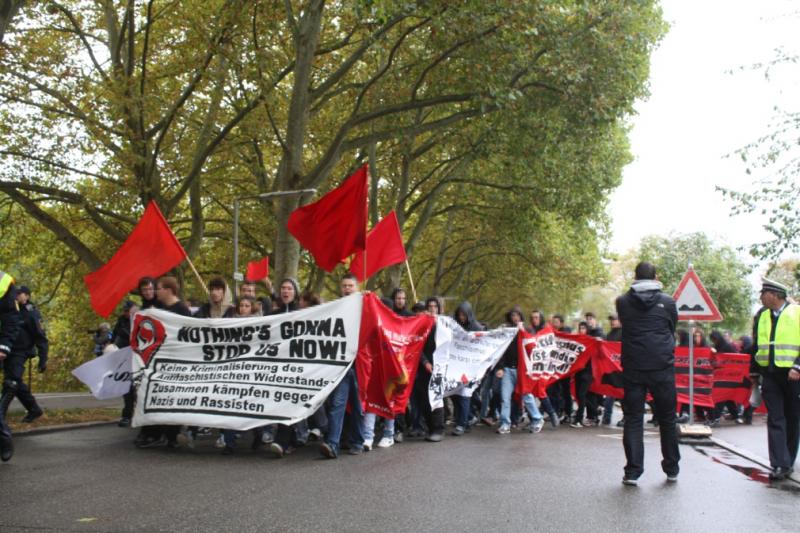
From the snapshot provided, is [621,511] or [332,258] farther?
[332,258]

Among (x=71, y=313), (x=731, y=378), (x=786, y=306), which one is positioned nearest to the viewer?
(x=786, y=306)

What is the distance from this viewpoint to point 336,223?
11.6 meters

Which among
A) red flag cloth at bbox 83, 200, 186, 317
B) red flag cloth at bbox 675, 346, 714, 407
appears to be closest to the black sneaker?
red flag cloth at bbox 83, 200, 186, 317

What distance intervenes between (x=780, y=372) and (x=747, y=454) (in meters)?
2.10

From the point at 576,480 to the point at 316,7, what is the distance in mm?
12595

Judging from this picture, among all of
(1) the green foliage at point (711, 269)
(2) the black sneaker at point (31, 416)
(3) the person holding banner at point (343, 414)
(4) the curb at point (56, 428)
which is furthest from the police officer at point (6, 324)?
(1) the green foliage at point (711, 269)

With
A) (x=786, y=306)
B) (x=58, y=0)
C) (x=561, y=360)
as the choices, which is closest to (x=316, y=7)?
(x=58, y=0)

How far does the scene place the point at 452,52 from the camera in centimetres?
1866

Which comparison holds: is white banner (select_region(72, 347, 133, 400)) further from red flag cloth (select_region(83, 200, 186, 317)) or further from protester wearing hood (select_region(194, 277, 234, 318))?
protester wearing hood (select_region(194, 277, 234, 318))

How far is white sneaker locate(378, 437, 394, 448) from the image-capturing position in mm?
10102

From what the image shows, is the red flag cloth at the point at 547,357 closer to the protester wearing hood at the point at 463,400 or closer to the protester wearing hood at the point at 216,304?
the protester wearing hood at the point at 463,400

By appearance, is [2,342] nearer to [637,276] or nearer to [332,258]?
[332,258]

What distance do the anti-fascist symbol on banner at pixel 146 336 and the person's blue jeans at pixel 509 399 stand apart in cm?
504

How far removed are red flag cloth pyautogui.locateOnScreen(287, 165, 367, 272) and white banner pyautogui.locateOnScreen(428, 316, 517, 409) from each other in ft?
5.27
